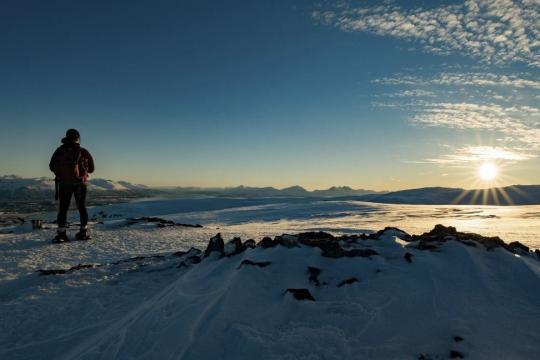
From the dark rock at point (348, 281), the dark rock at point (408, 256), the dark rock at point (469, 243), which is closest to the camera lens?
the dark rock at point (348, 281)

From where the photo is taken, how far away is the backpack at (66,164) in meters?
7.37

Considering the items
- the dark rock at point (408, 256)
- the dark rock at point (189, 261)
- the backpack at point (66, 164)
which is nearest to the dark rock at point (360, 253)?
the dark rock at point (408, 256)

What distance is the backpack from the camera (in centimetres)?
737

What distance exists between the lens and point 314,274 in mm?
3195

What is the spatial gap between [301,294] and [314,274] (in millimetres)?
429

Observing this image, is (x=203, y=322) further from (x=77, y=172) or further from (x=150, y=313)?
(x=77, y=172)

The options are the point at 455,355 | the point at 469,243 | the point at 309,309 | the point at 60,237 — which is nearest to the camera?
the point at 455,355

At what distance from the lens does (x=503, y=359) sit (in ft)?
6.35

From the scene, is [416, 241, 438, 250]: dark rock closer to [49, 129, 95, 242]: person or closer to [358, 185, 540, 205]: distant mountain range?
[49, 129, 95, 242]: person

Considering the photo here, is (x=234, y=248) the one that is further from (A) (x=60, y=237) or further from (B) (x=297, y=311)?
(A) (x=60, y=237)

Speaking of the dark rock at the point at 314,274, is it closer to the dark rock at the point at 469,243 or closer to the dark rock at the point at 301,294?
the dark rock at the point at 301,294

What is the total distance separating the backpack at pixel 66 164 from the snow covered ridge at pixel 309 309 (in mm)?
3616

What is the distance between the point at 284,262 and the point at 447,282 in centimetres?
144

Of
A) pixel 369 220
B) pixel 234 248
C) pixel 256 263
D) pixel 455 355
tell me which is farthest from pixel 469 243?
pixel 369 220
